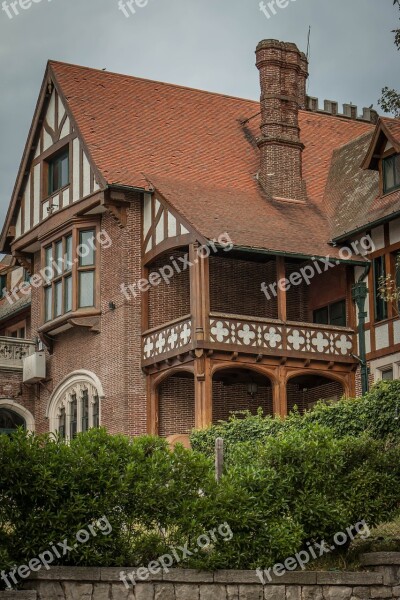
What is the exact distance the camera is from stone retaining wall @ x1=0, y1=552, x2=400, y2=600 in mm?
18750

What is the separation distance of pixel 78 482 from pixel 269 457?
3.46 meters

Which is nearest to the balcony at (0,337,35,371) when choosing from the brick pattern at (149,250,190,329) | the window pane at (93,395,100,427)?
the window pane at (93,395,100,427)

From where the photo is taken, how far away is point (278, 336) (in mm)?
32844

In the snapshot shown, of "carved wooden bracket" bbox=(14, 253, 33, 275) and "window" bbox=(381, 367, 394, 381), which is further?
"carved wooden bracket" bbox=(14, 253, 33, 275)

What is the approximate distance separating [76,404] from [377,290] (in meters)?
9.03

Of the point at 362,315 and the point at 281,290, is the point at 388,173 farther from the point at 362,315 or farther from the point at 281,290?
the point at 362,315

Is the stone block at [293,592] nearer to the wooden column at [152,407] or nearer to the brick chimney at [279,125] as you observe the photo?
the wooden column at [152,407]

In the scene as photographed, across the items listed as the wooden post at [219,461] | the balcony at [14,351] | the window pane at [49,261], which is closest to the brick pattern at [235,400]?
the window pane at [49,261]

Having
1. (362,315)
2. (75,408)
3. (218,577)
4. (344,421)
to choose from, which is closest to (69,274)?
(75,408)

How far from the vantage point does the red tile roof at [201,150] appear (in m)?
33.8

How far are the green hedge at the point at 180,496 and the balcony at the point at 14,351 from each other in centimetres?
1736

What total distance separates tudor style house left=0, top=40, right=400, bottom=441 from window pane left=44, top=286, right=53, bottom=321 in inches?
9.0

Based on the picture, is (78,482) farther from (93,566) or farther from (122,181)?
(122,181)

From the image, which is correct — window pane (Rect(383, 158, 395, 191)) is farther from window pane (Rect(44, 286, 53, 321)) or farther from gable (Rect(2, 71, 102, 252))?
window pane (Rect(44, 286, 53, 321))
